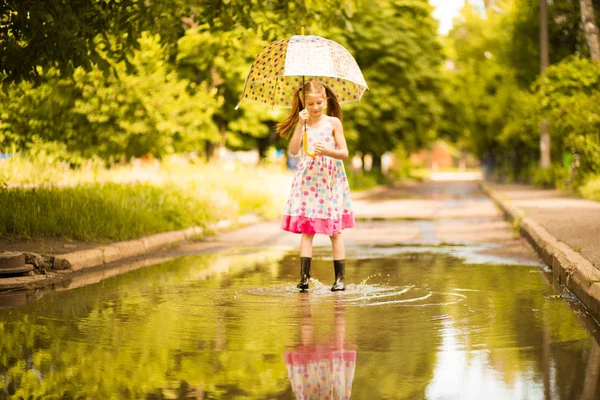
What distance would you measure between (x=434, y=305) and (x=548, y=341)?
2.18m

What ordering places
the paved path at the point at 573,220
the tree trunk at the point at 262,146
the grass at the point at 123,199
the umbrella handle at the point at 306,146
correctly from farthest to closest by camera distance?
the tree trunk at the point at 262,146 < the grass at the point at 123,199 < the paved path at the point at 573,220 < the umbrella handle at the point at 306,146

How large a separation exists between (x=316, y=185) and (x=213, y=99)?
65.2 ft

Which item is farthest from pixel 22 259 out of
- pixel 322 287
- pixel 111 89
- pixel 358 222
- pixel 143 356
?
pixel 111 89

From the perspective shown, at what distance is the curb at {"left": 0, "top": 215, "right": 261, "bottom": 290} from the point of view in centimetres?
1184

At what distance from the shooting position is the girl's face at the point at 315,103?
11.0m

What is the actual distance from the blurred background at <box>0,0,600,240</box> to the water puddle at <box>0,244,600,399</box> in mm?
4001

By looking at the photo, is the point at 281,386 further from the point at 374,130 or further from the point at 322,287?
the point at 374,130

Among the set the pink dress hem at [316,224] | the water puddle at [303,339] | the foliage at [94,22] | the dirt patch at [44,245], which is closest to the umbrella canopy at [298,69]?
the pink dress hem at [316,224]

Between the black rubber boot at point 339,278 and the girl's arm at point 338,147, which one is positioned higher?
the girl's arm at point 338,147

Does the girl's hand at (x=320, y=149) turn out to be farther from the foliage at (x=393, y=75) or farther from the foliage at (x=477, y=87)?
the foliage at (x=477, y=87)

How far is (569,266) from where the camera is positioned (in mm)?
11633

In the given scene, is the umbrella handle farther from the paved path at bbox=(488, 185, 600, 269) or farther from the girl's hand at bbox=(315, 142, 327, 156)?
the paved path at bbox=(488, 185, 600, 269)

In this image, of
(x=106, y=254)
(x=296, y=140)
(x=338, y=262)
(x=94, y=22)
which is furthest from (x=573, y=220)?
(x=296, y=140)

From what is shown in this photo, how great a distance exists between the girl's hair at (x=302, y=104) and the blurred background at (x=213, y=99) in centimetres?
407
